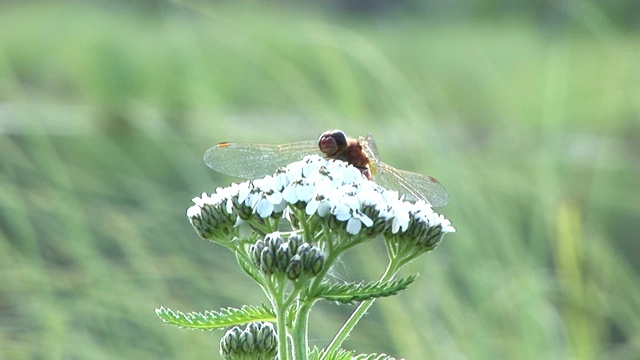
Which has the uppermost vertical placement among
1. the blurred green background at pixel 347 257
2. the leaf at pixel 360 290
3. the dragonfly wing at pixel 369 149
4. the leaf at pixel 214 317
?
the blurred green background at pixel 347 257

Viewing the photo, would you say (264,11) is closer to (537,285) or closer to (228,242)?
(537,285)

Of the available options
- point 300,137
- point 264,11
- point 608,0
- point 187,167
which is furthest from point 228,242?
point 264,11

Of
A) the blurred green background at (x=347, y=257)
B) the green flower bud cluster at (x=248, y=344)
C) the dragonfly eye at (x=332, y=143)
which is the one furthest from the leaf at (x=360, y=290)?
the dragonfly eye at (x=332, y=143)

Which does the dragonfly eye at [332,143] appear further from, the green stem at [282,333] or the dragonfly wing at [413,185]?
the green stem at [282,333]

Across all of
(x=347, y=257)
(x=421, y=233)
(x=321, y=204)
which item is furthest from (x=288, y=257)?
(x=347, y=257)

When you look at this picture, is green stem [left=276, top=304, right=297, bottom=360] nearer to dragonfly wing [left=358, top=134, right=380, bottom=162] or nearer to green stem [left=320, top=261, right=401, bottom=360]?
green stem [left=320, top=261, right=401, bottom=360]

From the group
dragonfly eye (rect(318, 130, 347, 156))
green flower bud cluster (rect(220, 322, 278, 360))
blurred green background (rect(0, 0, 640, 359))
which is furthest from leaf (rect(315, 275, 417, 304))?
dragonfly eye (rect(318, 130, 347, 156))
